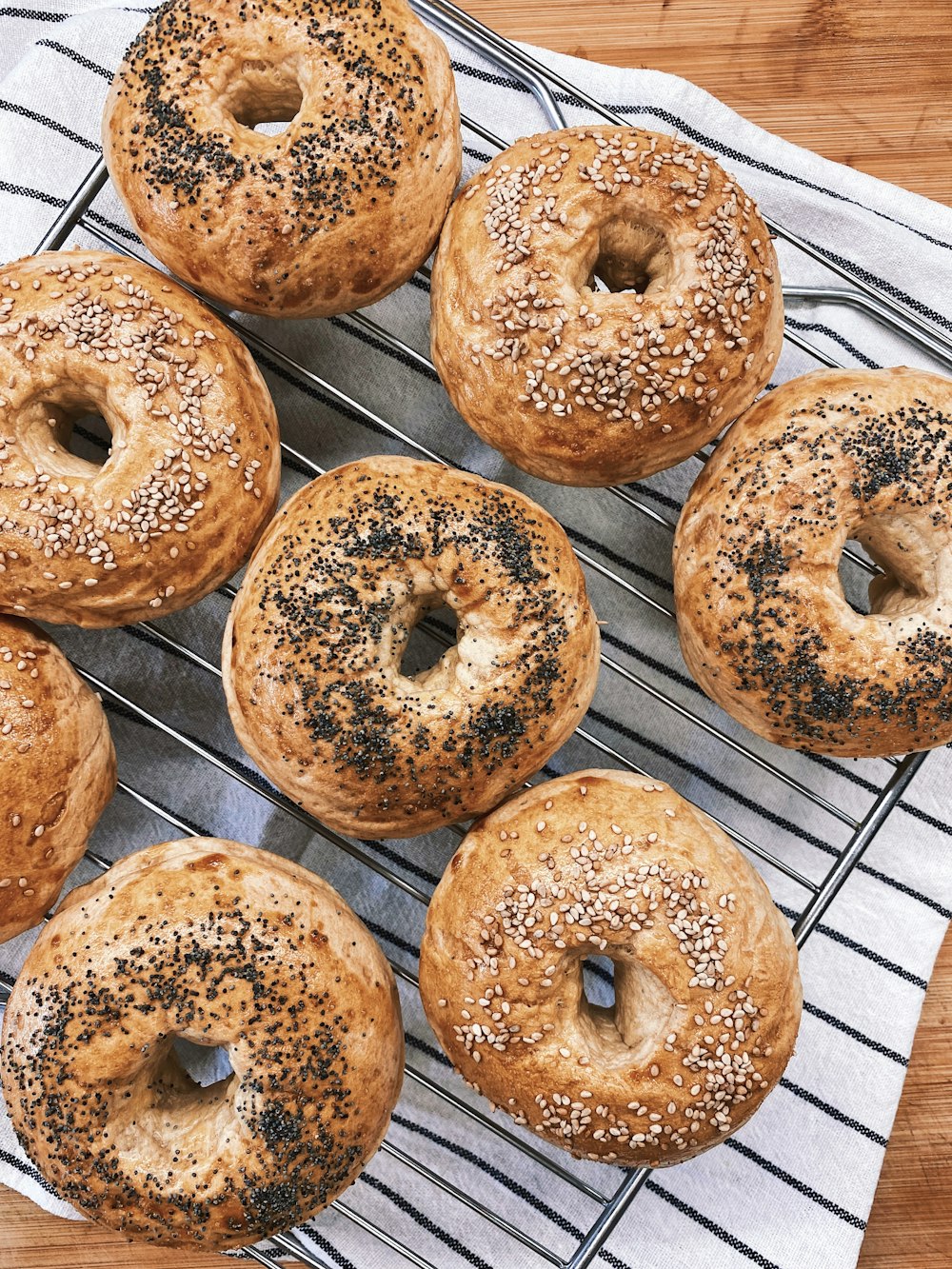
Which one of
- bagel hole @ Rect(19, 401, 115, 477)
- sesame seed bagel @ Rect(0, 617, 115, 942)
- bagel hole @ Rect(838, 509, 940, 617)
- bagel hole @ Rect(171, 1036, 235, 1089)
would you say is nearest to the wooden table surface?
bagel hole @ Rect(838, 509, 940, 617)

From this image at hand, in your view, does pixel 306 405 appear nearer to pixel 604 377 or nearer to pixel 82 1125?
pixel 604 377

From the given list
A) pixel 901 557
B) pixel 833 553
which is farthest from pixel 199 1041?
pixel 901 557

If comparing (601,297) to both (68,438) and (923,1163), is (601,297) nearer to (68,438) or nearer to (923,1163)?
(68,438)

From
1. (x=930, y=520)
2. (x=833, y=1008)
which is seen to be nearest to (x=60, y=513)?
(x=930, y=520)

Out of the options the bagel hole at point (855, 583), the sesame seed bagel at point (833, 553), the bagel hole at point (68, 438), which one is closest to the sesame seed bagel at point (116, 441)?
the bagel hole at point (68, 438)

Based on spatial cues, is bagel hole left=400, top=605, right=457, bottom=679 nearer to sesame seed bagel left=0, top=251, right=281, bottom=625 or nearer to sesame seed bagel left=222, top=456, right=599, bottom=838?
sesame seed bagel left=222, top=456, right=599, bottom=838

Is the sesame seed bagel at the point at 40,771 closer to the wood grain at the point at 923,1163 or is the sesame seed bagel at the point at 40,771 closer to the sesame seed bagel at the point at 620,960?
the sesame seed bagel at the point at 620,960
